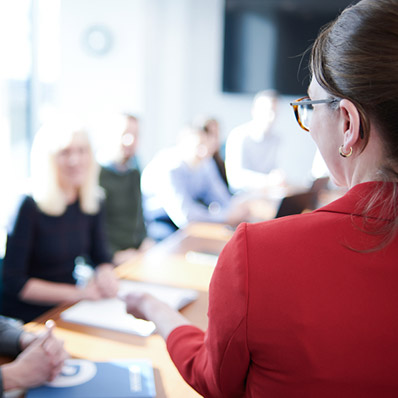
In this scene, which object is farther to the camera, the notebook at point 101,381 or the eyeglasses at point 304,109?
the notebook at point 101,381

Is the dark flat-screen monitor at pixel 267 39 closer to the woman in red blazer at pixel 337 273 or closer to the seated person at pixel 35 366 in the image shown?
the seated person at pixel 35 366

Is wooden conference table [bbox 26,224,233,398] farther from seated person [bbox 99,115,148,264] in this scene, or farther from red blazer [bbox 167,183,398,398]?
seated person [bbox 99,115,148,264]

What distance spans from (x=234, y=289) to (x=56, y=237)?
154 cm

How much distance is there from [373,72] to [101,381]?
33.5 inches

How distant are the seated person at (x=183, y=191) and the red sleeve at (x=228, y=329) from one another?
2074 millimetres

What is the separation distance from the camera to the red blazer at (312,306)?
64cm

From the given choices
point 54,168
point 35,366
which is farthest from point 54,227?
point 35,366

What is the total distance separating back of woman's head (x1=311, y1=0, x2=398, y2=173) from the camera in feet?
2.15

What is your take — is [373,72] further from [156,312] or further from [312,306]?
[156,312]

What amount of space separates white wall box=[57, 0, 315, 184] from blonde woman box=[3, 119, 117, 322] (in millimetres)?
3053

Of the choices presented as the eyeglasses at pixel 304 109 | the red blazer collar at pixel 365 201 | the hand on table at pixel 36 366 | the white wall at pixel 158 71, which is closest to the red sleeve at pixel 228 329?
the red blazer collar at pixel 365 201

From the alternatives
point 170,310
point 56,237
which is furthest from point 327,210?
point 56,237

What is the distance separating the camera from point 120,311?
1.47 meters

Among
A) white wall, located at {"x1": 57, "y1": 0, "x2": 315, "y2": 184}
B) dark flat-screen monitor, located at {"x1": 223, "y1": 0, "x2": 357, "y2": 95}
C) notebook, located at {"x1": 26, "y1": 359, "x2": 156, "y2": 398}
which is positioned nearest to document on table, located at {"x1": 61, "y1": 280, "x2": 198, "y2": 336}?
notebook, located at {"x1": 26, "y1": 359, "x2": 156, "y2": 398}
